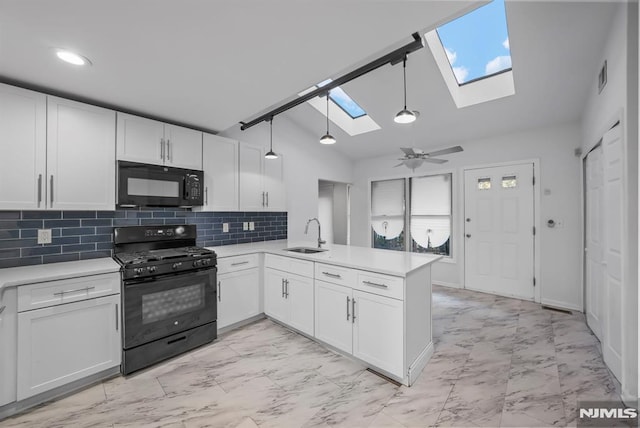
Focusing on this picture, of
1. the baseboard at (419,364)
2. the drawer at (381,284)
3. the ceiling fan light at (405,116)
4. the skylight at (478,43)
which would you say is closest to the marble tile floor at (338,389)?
the baseboard at (419,364)

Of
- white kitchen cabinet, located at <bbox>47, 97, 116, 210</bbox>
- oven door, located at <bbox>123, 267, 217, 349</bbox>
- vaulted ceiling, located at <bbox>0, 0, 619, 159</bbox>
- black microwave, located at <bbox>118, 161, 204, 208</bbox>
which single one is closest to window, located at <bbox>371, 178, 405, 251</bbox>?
vaulted ceiling, located at <bbox>0, 0, 619, 159</bbox>

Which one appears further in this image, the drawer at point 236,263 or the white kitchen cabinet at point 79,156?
the drawer at point 236,263

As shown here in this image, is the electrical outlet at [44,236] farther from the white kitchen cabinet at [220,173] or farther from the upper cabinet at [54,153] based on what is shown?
the white kitchen cabinet at [220,173]

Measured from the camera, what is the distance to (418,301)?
2246 millimetres

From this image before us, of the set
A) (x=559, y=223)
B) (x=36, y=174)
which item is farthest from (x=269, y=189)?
(x=559, y=223)

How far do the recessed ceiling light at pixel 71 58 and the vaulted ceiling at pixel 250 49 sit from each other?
0.17 ft

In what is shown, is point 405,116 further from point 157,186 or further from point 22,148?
point 22,148

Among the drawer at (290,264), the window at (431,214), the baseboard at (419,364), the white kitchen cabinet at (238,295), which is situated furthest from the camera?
the window at (431,214)

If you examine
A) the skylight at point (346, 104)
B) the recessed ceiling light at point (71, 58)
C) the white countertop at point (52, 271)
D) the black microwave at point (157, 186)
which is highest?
the skylight at point (346, 104)

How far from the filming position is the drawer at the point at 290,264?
2.77 meters

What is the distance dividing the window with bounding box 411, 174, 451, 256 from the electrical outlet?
16.7 ft

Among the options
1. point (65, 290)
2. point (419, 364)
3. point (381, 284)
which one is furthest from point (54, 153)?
point (419, 364)

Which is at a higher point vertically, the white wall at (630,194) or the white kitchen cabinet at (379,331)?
the white wall at (630,194)

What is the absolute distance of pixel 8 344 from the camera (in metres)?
1.80
